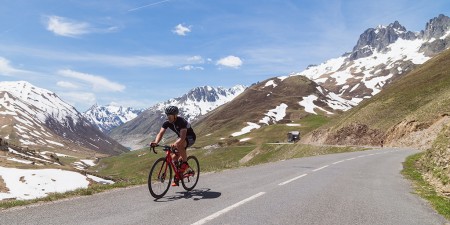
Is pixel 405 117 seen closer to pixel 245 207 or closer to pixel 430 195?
pixel 430 195

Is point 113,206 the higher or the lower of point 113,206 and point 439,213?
the higher

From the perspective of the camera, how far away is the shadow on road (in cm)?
1250

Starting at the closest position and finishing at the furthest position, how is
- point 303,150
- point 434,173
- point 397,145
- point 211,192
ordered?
1. point 211,192
2. point 434,173
3. point 397,145
4. point 303,150

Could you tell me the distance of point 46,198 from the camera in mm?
12406

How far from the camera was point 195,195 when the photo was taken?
13.1m

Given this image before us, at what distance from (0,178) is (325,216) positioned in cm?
6205

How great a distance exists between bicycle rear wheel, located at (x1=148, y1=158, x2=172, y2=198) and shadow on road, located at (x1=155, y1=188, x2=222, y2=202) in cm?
29

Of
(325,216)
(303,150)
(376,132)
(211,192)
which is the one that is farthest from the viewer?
(303,150)

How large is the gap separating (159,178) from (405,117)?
6732 centimetres

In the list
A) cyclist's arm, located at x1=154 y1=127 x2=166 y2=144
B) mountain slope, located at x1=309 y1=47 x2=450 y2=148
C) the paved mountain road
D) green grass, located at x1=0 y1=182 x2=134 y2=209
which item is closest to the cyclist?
cyclist's arm, located at x1=154 y1=127 x2=166 y2=144

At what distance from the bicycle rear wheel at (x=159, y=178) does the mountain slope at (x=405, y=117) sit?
50803mm

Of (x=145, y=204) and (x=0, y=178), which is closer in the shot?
(x=145, y=204)

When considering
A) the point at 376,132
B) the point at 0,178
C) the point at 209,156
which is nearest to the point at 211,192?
the point at 0,178

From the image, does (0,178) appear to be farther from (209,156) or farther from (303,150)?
(209,156)
